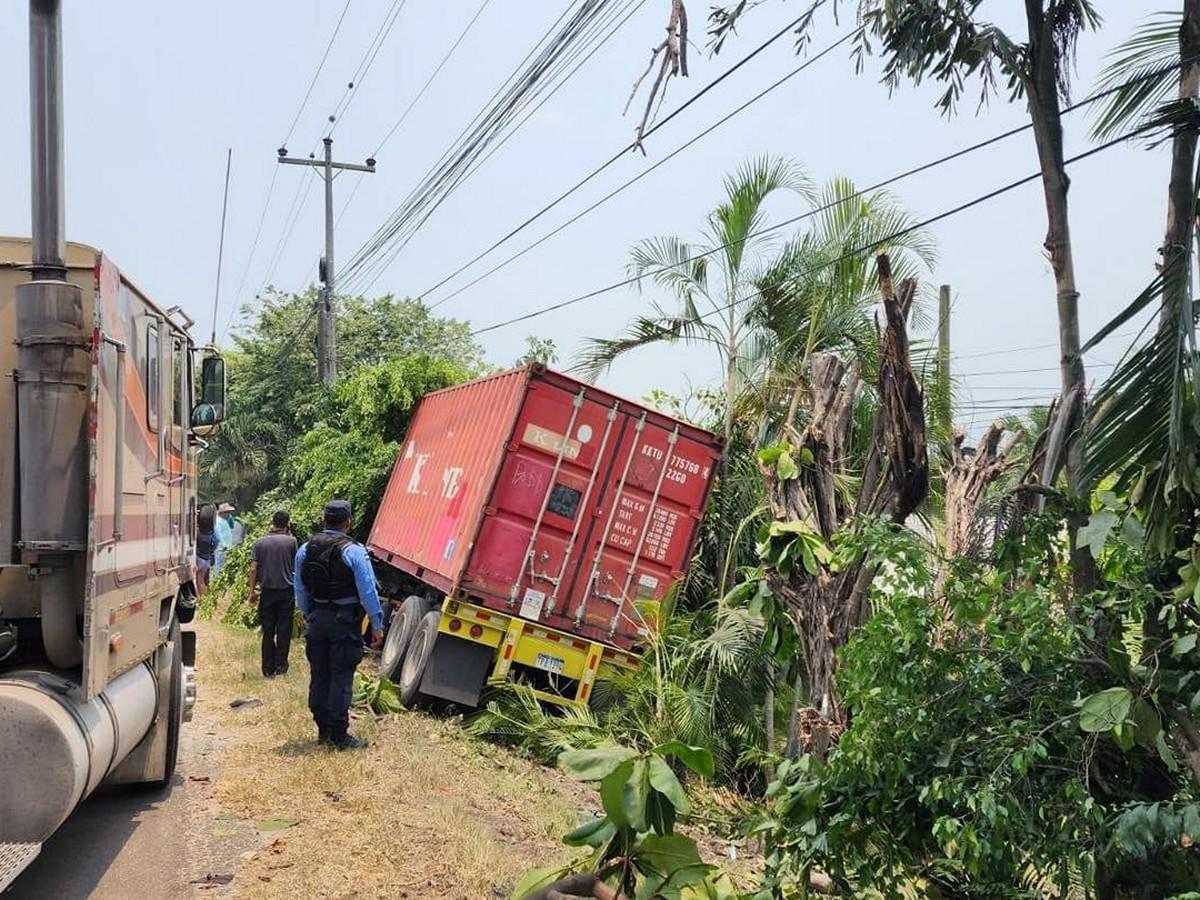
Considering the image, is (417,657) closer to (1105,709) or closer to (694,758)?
(694,758)

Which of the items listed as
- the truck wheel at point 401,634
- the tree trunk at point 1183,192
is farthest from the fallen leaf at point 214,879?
the truck wheel at point 401,634

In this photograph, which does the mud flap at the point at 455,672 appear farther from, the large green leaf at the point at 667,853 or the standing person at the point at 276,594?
the large green leaf at the point at 667,853

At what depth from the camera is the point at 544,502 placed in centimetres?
926

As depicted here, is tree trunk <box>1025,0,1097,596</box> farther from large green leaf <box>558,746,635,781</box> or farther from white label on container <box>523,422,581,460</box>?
white label on container <box>523,422,581,460</box>

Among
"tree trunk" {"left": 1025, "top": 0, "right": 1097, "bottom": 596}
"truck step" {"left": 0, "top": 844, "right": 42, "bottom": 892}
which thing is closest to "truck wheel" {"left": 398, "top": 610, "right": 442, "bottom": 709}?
"truck step" {"left": 0, "top": 844, "right": 42, "bottom": 892}

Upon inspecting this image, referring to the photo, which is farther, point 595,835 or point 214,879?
point 214,879

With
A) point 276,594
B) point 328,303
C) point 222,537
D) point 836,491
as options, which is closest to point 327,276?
point 328,303

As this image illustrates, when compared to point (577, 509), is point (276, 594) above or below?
below

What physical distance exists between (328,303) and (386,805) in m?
17.2

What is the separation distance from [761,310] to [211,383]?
5.04 metres

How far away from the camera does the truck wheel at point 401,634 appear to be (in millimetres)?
10094

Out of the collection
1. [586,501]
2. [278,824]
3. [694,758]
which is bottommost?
[278,824]

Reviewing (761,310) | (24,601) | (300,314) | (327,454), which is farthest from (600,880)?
(300,314)

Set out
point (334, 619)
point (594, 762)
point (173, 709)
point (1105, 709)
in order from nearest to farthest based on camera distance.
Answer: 1. point (1105, 709)
2. point (594, 762)
3. point (173, 709)
4. point (334, 619)
